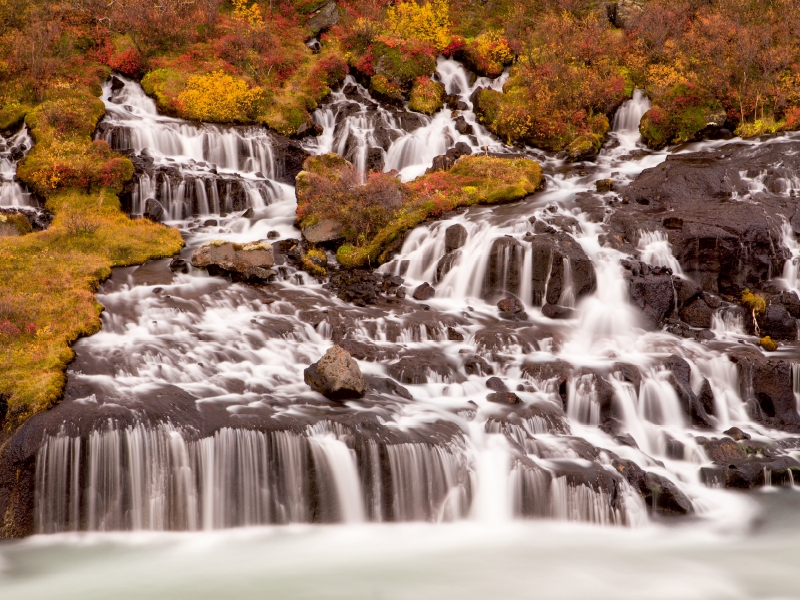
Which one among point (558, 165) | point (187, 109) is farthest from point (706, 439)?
point (187, 109)

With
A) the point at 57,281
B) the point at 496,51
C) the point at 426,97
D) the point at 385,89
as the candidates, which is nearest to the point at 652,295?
the point at 57,281

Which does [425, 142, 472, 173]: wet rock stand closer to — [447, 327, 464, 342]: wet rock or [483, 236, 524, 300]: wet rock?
[483, 236, 524, 300]: wet rock

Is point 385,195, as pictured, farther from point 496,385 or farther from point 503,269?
point 496,385

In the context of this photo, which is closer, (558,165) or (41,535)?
(41,535)

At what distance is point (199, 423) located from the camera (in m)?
13.0

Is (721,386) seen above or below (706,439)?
above

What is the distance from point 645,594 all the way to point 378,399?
6.71 meters

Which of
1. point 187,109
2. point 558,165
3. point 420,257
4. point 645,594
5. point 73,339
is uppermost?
point 187,109

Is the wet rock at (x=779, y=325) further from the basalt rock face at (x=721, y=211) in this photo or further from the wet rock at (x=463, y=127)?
the wet rock at (x=463, y=127)

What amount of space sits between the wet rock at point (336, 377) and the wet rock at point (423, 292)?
6.32 metres

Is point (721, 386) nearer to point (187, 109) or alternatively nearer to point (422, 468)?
point (422, 468)

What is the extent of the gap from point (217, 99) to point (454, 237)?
16313mm

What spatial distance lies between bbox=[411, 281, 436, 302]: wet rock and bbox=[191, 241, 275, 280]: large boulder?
4.71 metres

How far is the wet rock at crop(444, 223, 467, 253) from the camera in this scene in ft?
74.3
